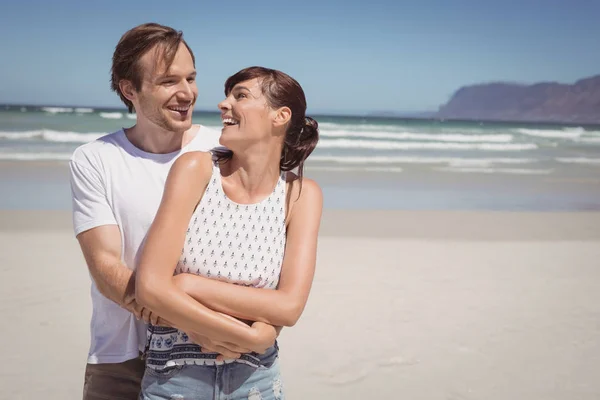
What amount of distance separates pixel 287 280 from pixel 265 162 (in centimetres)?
42

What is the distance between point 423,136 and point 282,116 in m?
27.1

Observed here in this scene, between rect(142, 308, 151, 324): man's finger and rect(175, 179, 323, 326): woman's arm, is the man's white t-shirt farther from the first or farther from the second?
rect(175, 179, 323, 326): woman's arm

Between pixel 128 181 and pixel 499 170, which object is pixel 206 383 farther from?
pixel 499 170

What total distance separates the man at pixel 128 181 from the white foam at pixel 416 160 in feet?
50.7

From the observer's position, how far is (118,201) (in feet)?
7.82

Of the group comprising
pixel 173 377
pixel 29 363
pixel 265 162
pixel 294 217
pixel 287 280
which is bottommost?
pixel 29 363

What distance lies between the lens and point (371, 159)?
19266 millimetres

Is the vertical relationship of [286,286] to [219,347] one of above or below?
above

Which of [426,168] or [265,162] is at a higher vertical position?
[265,162]

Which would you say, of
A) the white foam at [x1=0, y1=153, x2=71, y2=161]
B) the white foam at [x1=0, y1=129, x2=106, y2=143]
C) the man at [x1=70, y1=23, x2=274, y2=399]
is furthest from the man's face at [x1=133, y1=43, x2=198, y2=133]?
the white foam at [x1=0, y1=129, x2=106, y2=143]

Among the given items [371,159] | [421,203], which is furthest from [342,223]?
[371,159]

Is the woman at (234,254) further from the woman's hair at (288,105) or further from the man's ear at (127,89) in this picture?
the man's ear at (127,89)

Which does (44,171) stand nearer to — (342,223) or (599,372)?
(342,223)

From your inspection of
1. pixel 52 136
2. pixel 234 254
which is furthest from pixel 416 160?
pixel 234 254
